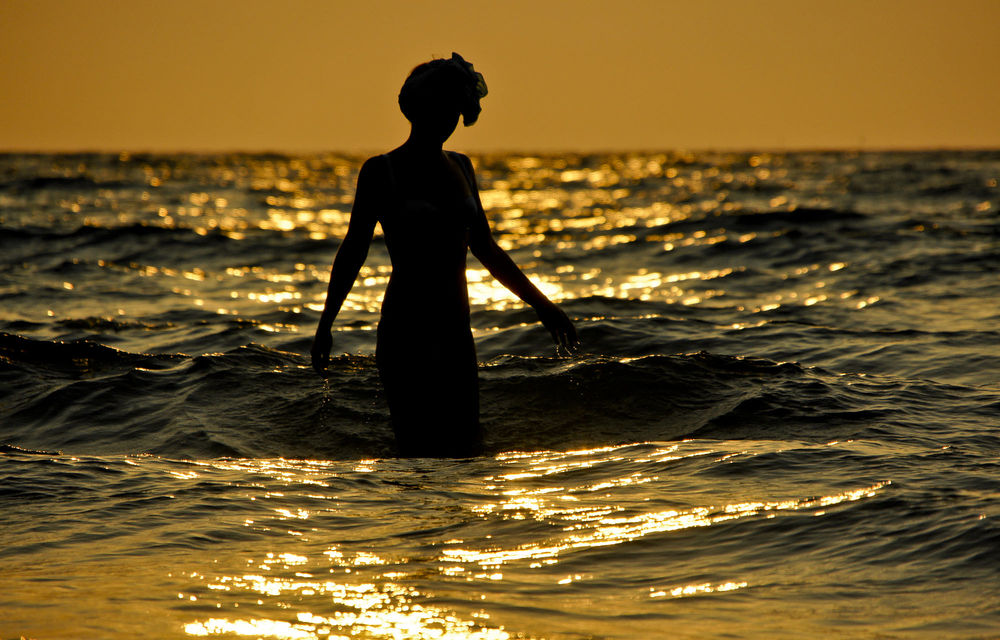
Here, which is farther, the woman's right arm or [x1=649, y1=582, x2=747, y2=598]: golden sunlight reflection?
the woman's right arm

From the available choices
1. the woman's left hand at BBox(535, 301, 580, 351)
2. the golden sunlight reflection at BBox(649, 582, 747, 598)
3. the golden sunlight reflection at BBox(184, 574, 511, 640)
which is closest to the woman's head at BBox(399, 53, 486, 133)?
the woman's left hand at BBox(535, 301, 580, 351)

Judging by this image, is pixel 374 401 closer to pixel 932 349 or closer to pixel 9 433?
pixel 9 433

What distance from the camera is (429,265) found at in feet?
16.7

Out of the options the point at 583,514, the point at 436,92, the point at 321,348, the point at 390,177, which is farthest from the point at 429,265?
the point at 583,514

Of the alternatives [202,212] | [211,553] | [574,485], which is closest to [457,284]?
[574,485]

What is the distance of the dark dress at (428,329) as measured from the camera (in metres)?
5.01

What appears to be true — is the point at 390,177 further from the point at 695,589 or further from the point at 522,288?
the point at 695,589

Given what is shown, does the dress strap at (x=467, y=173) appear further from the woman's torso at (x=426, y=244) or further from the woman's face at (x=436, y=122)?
the woman's face at (x=436, y=122)

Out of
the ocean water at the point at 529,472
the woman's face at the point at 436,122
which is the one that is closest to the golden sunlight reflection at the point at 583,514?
the ocean water at the point at 529,472

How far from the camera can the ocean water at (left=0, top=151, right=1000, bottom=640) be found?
3.48 m

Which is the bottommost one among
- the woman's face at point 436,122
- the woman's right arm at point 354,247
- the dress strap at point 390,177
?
the woman's right arm at point 354,247

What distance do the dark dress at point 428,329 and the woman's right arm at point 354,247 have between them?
77 mm

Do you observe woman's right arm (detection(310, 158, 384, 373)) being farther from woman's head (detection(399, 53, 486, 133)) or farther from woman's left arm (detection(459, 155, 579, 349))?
woman's left arm (detection(459, 155, 579, 349))

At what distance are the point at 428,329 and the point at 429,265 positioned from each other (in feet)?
1.05
